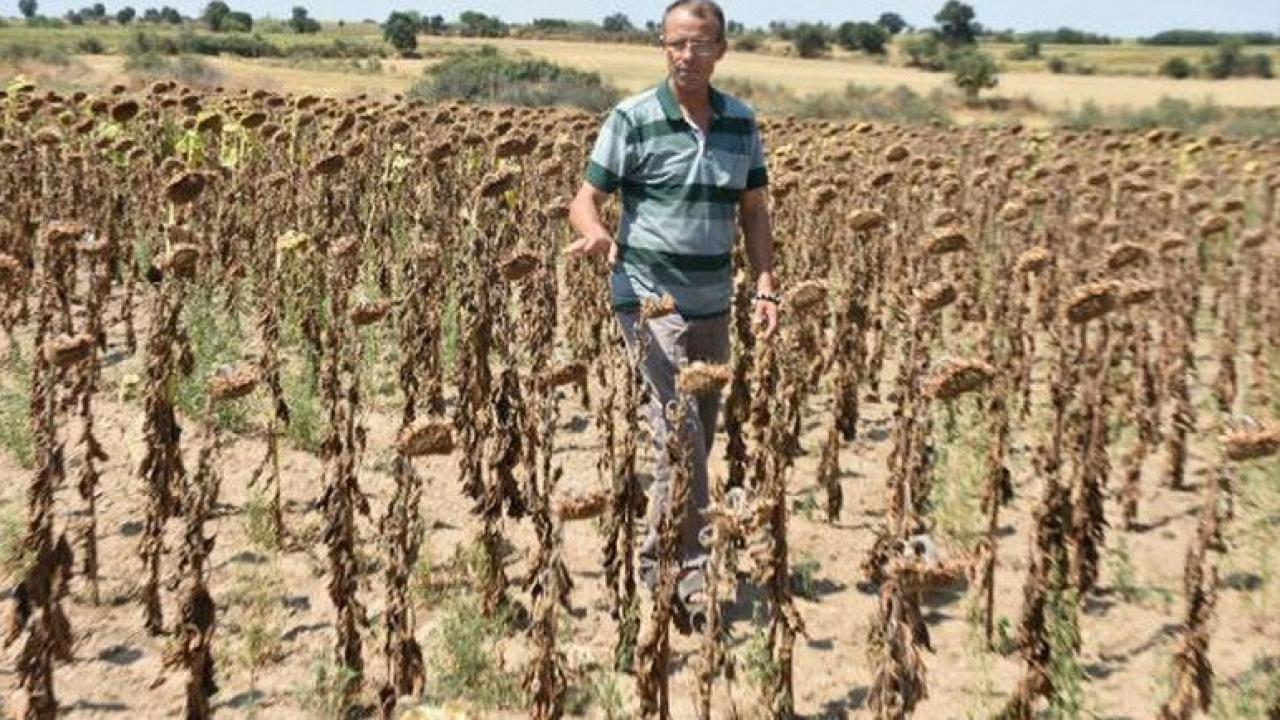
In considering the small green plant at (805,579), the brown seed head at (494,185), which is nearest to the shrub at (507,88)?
the brown seed head at (494,185)

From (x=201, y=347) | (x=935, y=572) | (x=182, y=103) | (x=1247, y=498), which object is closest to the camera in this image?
(x=935, y=572)

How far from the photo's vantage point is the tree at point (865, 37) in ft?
263

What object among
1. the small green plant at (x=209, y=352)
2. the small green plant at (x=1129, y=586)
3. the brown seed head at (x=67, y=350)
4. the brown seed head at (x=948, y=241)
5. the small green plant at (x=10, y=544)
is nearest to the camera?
the brown seed head at (x=67, y=350)

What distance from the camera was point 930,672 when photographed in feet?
13.8

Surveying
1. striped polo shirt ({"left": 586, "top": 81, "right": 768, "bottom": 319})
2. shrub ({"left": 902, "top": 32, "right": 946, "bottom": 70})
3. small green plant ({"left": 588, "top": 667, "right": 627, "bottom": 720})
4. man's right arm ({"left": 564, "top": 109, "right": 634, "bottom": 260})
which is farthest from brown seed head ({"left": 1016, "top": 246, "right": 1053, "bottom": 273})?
shrub ({"left": 902, "top": 32, "right": 946, "bottom": 70})

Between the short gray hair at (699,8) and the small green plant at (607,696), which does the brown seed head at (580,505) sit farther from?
the short gray hair at (699,8)

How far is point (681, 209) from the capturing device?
4.15 m

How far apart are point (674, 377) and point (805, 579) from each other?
1.21 m

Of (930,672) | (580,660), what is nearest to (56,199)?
(580,660)

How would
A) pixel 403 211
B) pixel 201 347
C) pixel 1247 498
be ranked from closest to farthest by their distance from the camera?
pixel 1247 498, pixel 201 347, pixel 403 211

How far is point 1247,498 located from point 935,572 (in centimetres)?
394

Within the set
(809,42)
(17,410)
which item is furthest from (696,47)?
(809,42)

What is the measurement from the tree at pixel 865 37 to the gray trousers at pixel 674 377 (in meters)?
79.5

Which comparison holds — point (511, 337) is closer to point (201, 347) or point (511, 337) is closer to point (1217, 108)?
point (201, 347)
